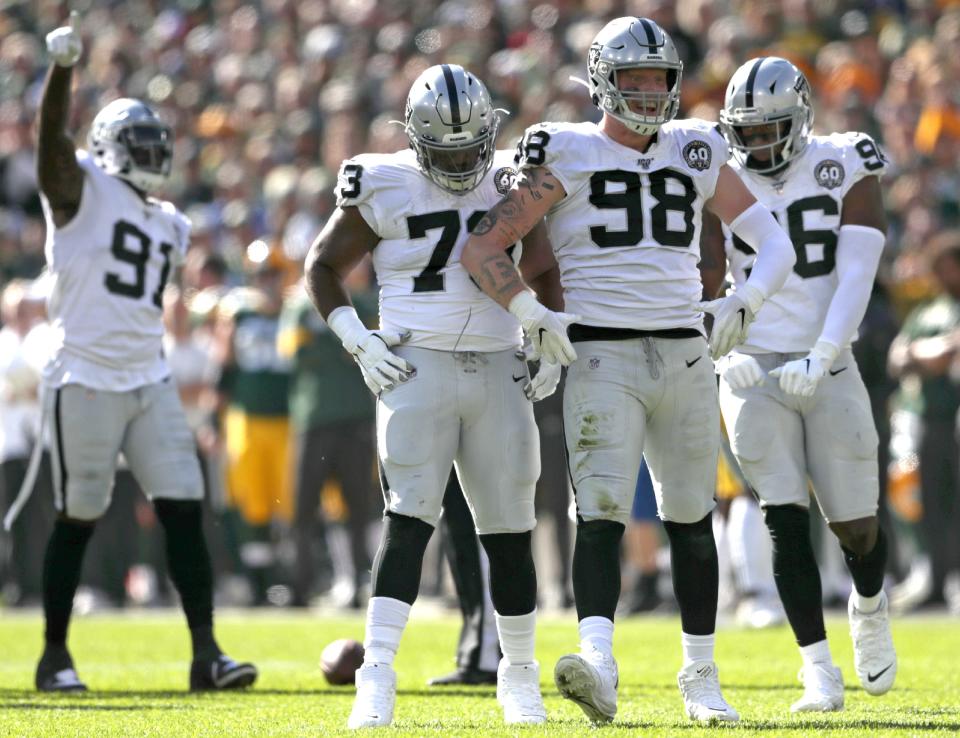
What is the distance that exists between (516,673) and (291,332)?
20.2 feet

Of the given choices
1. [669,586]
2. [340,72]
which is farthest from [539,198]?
[340,72]

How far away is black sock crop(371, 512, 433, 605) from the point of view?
5.45 metres

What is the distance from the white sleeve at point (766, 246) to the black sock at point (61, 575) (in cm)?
306

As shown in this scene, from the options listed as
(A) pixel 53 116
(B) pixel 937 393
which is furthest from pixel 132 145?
(B) pixel 937 393

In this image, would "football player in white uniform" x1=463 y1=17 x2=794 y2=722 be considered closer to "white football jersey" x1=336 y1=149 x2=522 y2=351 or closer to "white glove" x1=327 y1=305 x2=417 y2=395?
"white football jersey" x1=336 y1=149 x2=522 y2=351

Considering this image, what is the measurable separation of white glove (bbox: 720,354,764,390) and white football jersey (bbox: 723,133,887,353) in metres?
0.17

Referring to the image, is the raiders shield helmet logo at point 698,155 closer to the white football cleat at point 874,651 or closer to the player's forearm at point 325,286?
the player's forearm at point 325,286

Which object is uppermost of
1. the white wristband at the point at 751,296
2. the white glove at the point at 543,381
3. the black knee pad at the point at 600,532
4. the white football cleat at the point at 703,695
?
the white wristband at the point at 751,296

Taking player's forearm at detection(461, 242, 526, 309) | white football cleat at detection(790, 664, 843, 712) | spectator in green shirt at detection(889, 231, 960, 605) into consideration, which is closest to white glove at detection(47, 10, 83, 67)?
player's forearm at detection(461, 242, 526, 309)

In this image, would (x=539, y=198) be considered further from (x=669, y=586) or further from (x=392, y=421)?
(x=669, y=586)

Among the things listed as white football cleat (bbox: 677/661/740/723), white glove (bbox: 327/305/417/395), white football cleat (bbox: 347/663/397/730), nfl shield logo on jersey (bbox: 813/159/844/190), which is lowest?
white football cleat (bbox: 677/661/740/723)

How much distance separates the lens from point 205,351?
496 inches

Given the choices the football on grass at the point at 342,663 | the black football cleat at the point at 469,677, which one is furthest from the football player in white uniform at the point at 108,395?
the black football cleat at the point at 469,677

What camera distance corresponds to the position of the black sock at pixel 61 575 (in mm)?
7156
